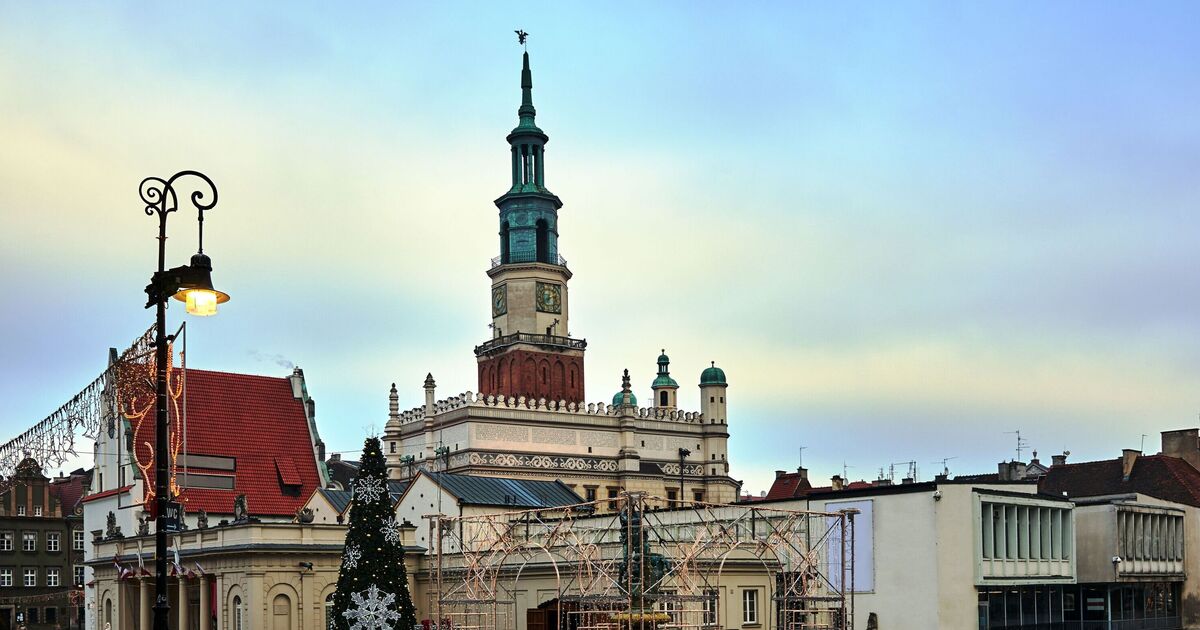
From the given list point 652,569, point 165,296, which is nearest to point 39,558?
point 652,569

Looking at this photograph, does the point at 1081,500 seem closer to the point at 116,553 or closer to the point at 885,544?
the point at 885,544

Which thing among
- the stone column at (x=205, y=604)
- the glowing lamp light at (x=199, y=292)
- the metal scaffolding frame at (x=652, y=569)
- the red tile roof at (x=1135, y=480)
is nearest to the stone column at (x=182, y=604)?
the stone column at (x=205, y=604)

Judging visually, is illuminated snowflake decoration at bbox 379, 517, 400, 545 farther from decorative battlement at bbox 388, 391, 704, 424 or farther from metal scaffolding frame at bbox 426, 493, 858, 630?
decorative battlement at bbox 388, 391, 704, 424

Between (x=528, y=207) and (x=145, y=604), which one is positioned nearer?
(x=145, y=604)

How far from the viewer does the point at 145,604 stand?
6228cm

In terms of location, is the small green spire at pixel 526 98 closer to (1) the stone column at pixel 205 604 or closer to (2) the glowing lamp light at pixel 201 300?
(1) the stone column at pixel 205 604

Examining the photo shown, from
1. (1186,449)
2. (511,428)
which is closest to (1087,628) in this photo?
(1186,449)

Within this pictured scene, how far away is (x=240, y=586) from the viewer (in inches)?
2181

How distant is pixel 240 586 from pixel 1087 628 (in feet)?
113

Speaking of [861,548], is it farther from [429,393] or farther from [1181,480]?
[429,393]

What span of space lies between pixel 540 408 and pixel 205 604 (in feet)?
156

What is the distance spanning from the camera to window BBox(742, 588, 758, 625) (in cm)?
5153

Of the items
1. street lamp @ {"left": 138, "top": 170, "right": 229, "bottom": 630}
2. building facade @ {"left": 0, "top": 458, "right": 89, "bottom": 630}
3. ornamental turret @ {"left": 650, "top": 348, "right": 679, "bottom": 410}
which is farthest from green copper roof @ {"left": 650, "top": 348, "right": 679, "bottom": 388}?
street lamp @ {"left": 138, "top": 170, "right": 229, "bottom": 630}

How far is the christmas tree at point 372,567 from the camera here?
39.8 m
